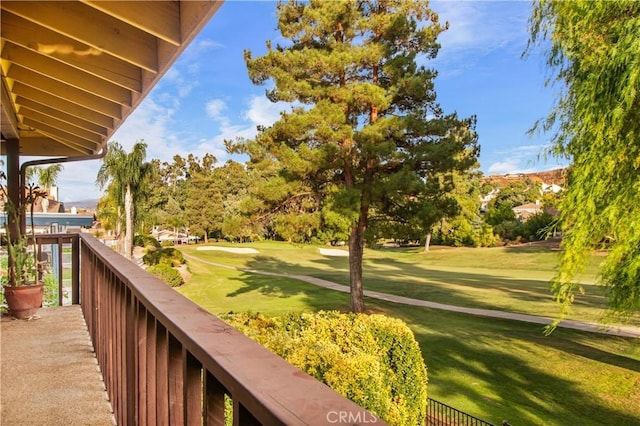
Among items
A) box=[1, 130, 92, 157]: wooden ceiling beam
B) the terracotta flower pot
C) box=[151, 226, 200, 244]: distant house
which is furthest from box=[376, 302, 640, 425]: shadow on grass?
box=[151, 226, 200, 244]: distant house

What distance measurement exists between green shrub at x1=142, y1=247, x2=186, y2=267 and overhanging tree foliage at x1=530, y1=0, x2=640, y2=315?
1529cm

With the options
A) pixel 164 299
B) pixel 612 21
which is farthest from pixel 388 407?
pixel 612 21

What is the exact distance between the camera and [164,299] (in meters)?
1.25

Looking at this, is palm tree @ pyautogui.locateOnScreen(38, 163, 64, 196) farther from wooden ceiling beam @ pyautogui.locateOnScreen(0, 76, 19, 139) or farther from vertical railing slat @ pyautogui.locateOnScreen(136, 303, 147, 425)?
vertical railing slat @ pyautogui.locateOnScreen(136, 303, 147, 425)

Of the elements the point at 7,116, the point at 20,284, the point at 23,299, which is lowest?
the point at 23,299

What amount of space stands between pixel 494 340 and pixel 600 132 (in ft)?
22.0

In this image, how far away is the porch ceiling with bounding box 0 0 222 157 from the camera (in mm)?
2238

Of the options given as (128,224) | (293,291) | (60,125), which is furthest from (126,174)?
(60,125)

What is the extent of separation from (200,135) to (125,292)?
28045 millimetres

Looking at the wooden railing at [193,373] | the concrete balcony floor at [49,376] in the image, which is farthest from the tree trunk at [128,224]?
the wooden railing at [193,373]

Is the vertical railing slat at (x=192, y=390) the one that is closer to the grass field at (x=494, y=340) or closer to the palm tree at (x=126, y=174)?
the grass field at (x=494, y=340)

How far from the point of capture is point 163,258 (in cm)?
1859

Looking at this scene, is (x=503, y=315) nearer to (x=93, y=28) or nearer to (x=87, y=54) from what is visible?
(x=87, y=54)

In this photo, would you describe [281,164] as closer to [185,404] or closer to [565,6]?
[565,6]
